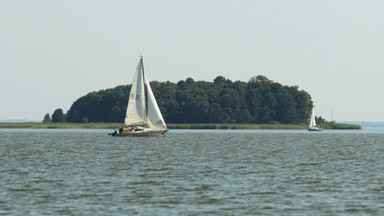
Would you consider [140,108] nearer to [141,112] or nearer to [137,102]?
[141,112]

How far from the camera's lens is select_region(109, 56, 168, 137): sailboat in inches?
5271

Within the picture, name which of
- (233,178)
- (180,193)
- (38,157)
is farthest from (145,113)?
(180,193)

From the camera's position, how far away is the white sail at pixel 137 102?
134 m

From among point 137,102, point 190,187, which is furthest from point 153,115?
point 190,187

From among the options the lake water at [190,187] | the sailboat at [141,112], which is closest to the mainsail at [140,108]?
the sailboat at [141,112]

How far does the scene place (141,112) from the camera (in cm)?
13375

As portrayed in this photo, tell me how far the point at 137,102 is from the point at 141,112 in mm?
1685

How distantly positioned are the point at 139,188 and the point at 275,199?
8.89 meters

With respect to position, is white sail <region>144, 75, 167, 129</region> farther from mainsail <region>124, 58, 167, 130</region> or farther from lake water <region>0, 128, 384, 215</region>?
lake water <region>0, 128, 384, 215</region>

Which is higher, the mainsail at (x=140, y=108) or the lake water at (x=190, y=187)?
the mainsail at (x=140, y=108)

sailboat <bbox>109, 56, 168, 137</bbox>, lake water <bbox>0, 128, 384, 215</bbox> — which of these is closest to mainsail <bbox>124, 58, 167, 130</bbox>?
sailboat <bbox>109, 56, 168, 137</bbox>

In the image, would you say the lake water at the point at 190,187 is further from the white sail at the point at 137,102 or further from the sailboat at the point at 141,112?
the sailboat at the point at 141,112

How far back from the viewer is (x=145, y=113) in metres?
134

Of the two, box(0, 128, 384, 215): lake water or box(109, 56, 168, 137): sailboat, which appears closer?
box(0, 128, 384, 215): lake water
